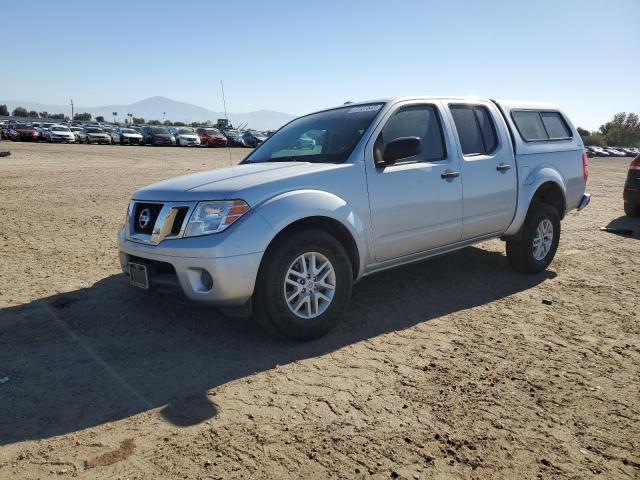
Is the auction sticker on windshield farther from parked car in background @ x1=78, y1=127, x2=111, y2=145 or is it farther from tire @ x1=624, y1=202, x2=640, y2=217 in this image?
parked car in background @ x1=78, y1=127, x2=111, y2=145

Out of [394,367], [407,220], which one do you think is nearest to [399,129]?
[407,220]

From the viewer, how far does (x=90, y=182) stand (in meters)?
12.8

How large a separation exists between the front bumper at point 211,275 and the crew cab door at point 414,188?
3.86 feet

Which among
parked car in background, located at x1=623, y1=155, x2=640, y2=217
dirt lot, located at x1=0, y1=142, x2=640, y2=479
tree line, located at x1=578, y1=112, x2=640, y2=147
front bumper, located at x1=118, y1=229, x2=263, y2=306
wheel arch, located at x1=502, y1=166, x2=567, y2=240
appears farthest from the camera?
tree line, located at x1=578, y1=112, x2=640, y2=147

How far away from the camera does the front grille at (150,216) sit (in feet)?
12.1

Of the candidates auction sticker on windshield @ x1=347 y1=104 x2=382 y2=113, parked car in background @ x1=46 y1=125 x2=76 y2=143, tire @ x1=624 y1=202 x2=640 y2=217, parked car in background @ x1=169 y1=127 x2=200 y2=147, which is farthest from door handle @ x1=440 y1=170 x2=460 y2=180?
parked car in background @ x1=46 y1=125 x2=76 y2=143

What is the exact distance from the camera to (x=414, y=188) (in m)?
4.22

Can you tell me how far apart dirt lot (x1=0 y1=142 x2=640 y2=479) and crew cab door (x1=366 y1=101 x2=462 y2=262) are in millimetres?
675

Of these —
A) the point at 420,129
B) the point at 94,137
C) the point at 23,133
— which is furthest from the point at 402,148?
the point at 94,137

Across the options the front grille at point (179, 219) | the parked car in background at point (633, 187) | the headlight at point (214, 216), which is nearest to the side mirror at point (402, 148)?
the headlight at point (214, 216)

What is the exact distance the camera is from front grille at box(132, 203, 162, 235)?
12.1ft

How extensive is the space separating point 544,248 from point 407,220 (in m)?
2.40

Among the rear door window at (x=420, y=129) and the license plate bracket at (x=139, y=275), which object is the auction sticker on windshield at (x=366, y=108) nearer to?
the rear door window at (x=420, y=129)

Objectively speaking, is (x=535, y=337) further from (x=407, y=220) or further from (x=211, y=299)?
(x=211, y=299)
